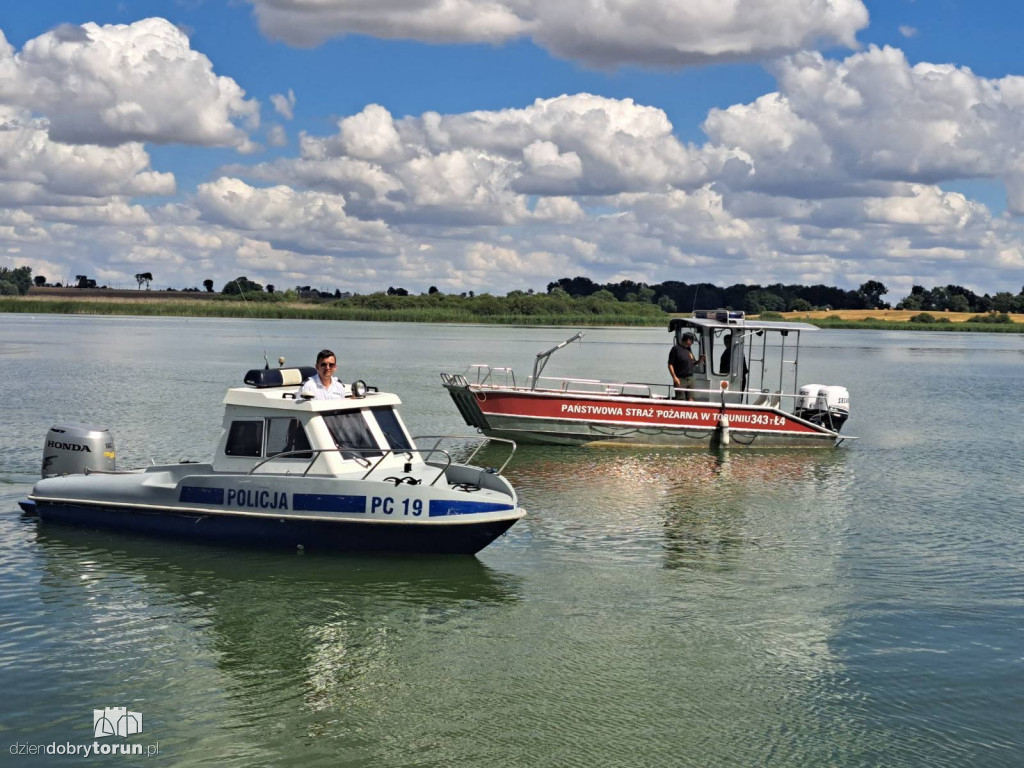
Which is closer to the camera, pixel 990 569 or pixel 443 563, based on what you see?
pixel 443 563

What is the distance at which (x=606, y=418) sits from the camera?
2519 centimetres

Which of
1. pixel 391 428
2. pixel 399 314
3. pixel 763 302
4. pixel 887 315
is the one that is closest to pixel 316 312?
pixel 399 314

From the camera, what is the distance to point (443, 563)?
13.5 m

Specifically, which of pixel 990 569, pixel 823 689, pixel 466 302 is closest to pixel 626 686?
pixel 823 689

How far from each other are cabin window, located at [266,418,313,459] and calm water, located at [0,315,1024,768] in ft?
4.42

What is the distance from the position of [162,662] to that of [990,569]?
10.6 meters

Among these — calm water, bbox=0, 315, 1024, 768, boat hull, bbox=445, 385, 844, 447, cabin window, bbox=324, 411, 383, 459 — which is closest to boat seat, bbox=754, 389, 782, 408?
boat hull, bbox=445, 385, 844, 447

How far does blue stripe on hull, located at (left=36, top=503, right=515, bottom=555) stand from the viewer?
13.1m

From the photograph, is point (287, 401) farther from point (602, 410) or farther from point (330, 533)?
point (602, 410)

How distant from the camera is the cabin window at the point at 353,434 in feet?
45.3

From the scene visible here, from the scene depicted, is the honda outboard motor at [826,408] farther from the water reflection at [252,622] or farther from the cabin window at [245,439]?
the cabin window at [245,439]

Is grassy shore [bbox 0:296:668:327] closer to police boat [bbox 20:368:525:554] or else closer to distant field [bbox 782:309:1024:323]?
distant field [bbox 782:309:1024:323]

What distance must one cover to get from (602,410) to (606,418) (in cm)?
21

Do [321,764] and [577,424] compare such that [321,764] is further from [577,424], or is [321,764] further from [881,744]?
[577,424]
